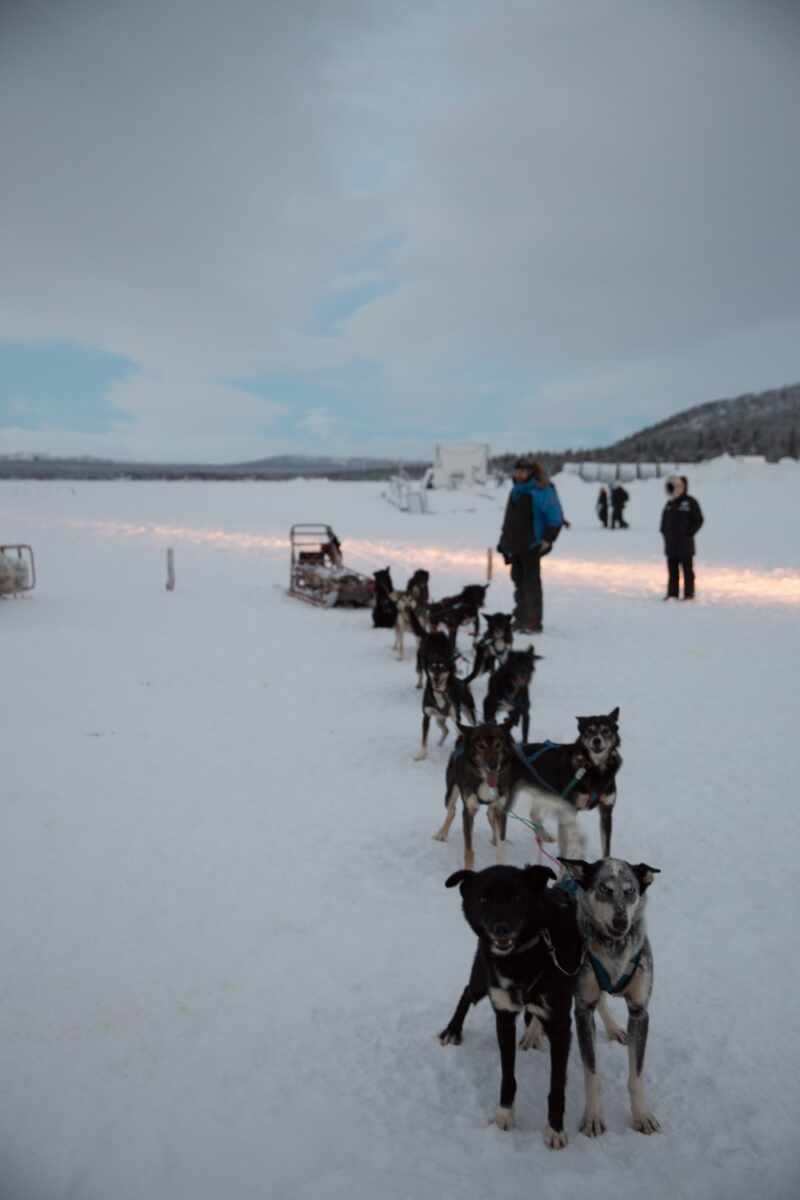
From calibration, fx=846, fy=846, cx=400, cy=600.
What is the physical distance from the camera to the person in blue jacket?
11484mm

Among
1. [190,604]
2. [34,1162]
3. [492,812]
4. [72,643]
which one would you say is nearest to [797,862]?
[492,812]

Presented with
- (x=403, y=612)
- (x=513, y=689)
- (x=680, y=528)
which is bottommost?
(x=513, y=689)

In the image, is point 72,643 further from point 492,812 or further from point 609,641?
point 492,812

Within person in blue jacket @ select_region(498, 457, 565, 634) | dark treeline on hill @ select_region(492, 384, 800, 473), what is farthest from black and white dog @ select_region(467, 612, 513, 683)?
dark treeline on hill @ select_region(492, 384, 800, 473)

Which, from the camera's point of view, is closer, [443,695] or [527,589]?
[443,695]

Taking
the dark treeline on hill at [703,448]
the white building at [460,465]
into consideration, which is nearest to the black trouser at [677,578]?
the dark treeline on hill at [703,448]

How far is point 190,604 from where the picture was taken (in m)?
14.6

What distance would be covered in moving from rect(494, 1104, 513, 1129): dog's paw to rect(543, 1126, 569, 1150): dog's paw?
126 mm

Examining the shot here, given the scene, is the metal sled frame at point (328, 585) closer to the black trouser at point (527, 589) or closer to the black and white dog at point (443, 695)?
the black trouser at point (527, 589)

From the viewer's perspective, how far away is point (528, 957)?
2779 millimetres

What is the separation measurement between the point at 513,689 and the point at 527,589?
5.29m

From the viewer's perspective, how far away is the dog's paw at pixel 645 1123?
2.91m

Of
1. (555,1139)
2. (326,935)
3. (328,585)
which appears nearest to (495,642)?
(326,935)

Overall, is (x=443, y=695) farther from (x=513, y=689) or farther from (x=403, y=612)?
(x=403, y=612)
